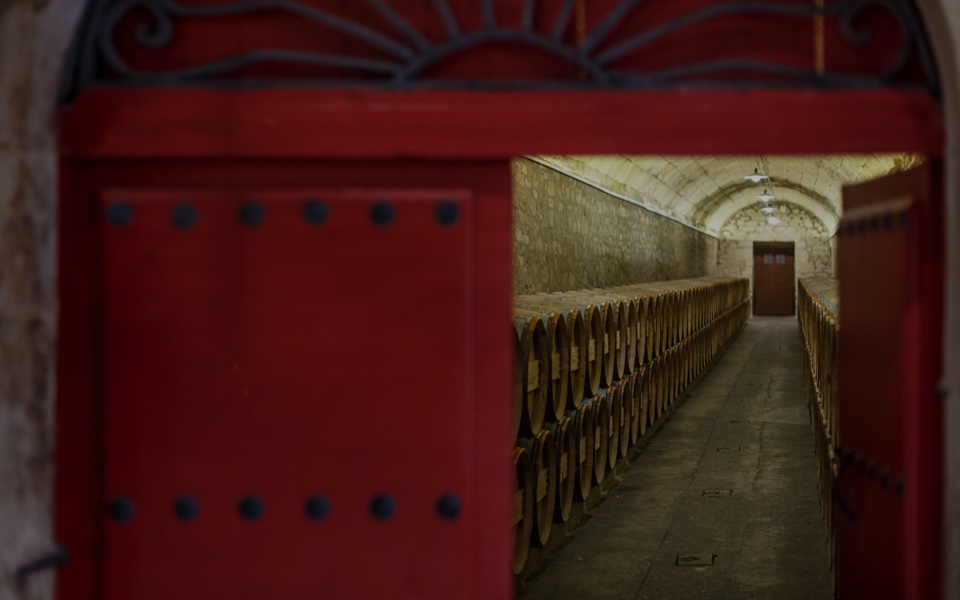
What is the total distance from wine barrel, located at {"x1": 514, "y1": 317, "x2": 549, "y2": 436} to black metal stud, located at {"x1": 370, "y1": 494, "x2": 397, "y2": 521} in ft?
6.65

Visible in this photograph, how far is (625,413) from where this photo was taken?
6.74 m

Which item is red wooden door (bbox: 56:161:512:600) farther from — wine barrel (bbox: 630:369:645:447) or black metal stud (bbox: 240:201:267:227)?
wine barrel (bbox: 630:369:645:447)

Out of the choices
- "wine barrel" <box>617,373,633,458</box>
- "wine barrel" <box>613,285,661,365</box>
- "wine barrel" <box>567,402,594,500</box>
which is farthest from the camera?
"wine barrel" <box>613,285,661,365</box>

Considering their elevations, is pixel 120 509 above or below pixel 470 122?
below

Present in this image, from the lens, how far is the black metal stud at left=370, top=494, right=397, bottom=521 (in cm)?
206

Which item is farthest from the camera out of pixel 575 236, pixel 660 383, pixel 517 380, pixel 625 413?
pixel 575 236

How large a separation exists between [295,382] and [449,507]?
0.44 meters

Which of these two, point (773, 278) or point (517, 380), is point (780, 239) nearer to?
point (773, 278)

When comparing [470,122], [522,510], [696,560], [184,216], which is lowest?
[696,560]

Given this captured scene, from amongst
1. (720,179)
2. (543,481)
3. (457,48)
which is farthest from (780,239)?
(457,48)

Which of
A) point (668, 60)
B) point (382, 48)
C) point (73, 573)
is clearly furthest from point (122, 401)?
point (668, 60)

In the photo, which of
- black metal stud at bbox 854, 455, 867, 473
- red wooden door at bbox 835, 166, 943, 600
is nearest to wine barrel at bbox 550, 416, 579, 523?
red wooden door at bbox 835, 166, 943, 600

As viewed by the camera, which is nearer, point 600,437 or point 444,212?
point 444,212

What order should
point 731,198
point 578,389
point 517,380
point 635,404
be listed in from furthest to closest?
point 731,198
point 635,404
point 578,389
point 517,380
